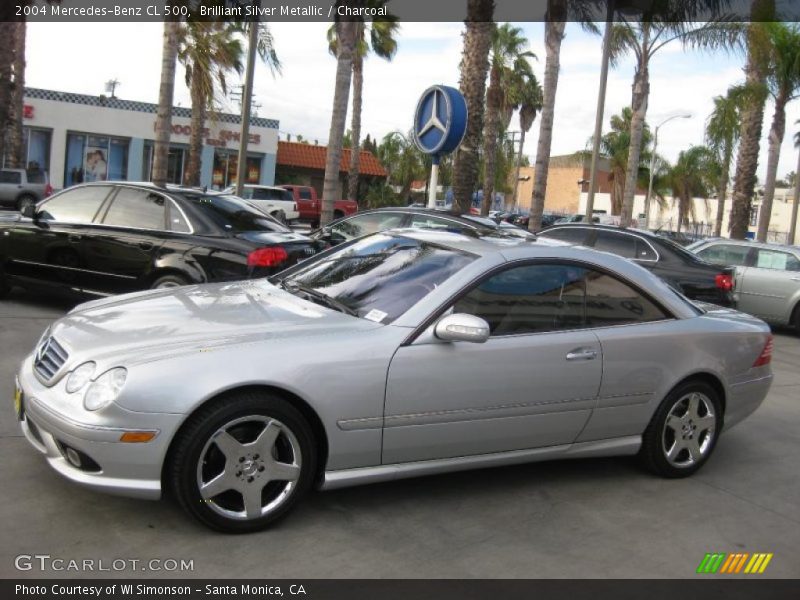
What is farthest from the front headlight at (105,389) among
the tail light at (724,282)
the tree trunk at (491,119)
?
the tree trunk at (491,119)

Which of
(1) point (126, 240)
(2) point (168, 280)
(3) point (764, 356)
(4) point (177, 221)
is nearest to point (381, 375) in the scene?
(3) point (764, 356)

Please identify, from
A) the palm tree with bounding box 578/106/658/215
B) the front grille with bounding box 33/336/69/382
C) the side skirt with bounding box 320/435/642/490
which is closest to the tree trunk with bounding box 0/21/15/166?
the front grille with bounding box 33/336/69/382

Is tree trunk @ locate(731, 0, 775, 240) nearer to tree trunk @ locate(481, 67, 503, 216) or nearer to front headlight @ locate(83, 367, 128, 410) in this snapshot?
tree trunk @ locate(481, 67, 503, 216)

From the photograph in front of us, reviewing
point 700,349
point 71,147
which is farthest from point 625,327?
point 71,147

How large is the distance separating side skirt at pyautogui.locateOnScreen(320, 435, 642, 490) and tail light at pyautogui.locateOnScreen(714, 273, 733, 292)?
6.97 metres

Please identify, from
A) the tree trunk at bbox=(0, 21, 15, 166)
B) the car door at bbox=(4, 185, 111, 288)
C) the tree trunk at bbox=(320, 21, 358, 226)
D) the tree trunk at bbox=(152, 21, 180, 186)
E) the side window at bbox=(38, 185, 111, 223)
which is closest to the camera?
the car door at bbox=(4, 185, 111, 288)

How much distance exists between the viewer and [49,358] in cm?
407

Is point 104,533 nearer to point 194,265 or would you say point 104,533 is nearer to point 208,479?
point 208,479

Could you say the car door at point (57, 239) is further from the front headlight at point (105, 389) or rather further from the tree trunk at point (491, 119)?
the tree trunk at point (491, 119)

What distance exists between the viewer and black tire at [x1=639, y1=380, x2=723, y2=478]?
16.5 ft

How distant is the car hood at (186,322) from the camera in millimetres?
3842

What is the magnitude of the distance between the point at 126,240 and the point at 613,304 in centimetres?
523

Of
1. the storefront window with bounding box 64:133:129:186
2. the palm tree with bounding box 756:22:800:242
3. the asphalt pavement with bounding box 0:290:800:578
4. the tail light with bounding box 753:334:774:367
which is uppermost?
the palm tree with bounding box 756:22:800:242

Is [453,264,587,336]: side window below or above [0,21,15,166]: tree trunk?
below
